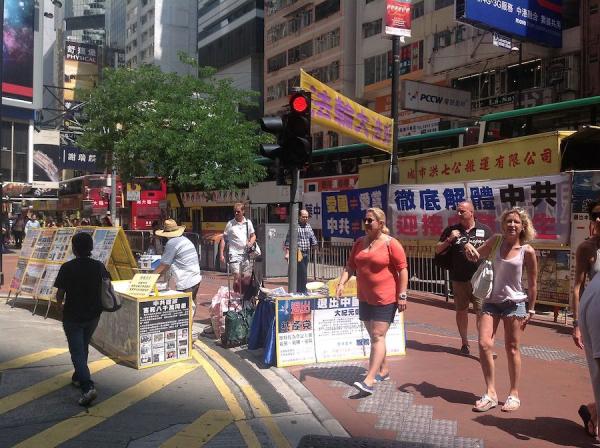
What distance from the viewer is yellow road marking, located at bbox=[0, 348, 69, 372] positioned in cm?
674

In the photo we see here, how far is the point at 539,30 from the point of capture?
2553cm

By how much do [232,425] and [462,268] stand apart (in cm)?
342

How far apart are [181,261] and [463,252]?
347cm

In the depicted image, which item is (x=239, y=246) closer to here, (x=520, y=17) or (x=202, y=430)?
(x=202, y=430)

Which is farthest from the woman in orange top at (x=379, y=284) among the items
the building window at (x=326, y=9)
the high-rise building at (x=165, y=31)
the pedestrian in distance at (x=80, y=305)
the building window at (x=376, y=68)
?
the high-rise building at (x=165, y=31)

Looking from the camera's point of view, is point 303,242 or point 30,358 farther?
point 303,242

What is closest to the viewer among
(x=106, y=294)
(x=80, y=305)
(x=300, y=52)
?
(x=80, y=305)

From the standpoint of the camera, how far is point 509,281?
5.06 m

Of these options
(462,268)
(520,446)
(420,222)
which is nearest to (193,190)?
(420,222)

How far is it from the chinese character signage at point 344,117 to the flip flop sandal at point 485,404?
7.96 metres

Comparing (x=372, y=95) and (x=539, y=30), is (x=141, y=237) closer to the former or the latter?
(x=539, y=30)

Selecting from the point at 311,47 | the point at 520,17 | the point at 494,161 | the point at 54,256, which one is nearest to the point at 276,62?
the point at 311,47

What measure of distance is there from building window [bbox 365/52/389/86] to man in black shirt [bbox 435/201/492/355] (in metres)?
32.5

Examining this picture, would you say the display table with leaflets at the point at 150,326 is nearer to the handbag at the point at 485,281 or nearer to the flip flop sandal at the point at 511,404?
the handbag at the point at 485,281
